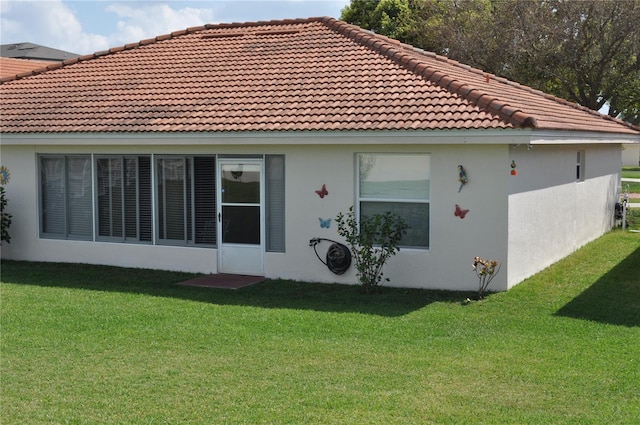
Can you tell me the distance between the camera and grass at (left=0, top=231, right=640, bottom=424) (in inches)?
280

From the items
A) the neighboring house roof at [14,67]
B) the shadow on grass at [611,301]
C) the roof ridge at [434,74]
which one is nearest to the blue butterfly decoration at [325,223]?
the roof ridge at [434,74]

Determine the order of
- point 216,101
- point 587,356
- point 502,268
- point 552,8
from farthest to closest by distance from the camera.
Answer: point 552,8 < point 216,101 < point 502,268 < point 587,356

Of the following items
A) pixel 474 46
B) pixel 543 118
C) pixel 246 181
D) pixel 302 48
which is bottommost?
pixel 246 181

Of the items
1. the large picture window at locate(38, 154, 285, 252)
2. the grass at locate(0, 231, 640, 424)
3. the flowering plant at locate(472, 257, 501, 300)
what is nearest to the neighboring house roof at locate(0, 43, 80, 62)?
the large picture window at locate(38, 154, 285, 252)

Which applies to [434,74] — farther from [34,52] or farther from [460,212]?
[34,52]

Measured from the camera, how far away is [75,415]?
6.96 meters

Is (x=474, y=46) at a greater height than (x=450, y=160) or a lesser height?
greater

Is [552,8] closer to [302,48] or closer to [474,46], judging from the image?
[474,46]

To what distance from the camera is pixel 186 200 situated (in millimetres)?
14789

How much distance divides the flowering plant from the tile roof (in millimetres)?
2015

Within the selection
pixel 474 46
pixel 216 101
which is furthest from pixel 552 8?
pixel 216 101

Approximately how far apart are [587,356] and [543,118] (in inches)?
226

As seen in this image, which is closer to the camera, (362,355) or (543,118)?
(362,355)

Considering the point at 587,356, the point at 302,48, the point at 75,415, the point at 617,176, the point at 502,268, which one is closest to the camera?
the point at 75,415
